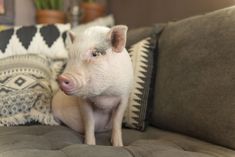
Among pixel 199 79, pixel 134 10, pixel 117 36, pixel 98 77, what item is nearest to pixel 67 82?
pixel 98 77

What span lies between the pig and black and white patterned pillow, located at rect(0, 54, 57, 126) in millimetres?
200

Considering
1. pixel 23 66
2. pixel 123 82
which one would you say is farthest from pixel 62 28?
pixel 123 82

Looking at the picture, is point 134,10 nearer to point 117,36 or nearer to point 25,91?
point 25,91

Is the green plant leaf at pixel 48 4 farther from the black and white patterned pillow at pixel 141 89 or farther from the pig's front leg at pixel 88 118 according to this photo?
the pig's front leg at pixel 88 118

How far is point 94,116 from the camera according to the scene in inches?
46.8

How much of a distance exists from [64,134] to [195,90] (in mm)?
463

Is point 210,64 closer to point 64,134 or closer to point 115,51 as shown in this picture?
point 115,51

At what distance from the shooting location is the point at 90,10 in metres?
2.53

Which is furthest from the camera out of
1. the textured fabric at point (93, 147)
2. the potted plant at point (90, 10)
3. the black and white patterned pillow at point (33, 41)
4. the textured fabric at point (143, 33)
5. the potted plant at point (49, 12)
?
the potted plant at point (90, 10)

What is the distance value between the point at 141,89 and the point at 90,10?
132 cm

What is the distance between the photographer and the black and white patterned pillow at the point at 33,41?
1719mm

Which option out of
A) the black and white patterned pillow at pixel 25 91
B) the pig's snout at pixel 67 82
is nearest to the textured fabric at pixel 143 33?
the black and white patterned pillow at pixel 25 91

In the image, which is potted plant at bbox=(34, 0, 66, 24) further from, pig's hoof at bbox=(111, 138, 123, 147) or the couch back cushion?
pig's hoof at bbox=(111, 138, 123, 147)

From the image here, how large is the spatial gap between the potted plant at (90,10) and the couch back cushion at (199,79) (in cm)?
121
